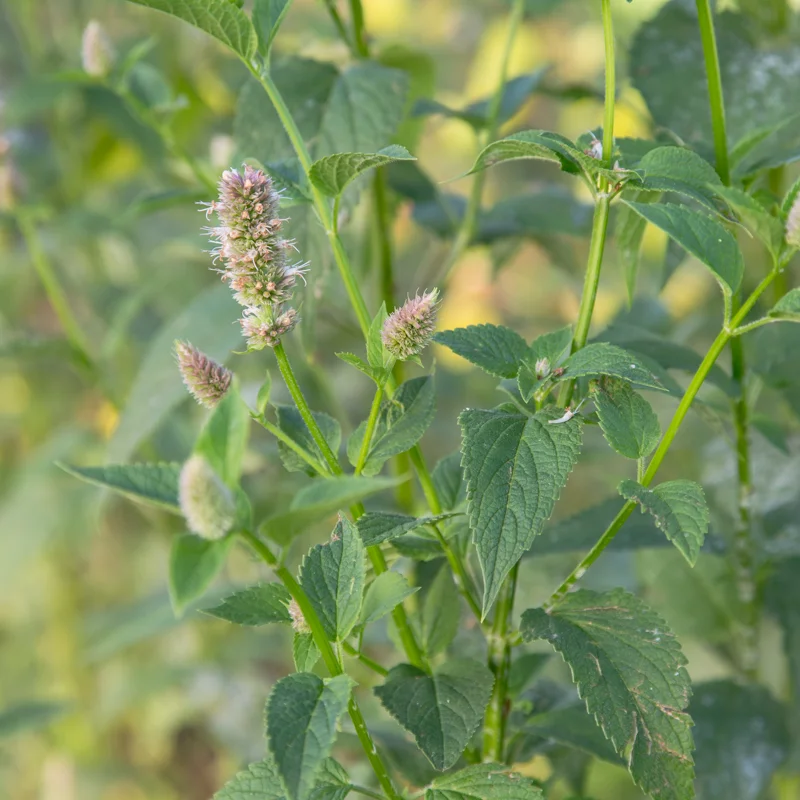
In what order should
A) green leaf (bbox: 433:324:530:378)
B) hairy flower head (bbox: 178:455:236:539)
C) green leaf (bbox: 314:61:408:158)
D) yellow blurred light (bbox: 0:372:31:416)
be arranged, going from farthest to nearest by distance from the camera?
yellow blurred light (bbox: 0:372:31:416), green leaf (bbox: 314:61:408:158), green leaf (bbox: 433:324:530:378), hairy flower head (bbox: 178:455:236:539)

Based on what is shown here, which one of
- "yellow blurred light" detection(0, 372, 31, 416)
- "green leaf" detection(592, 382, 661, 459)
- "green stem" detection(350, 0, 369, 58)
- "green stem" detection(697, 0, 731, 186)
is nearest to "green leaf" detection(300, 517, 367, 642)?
"green leaf" detection(592, 382, 661, 459)

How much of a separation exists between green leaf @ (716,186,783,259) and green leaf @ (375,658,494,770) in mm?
198

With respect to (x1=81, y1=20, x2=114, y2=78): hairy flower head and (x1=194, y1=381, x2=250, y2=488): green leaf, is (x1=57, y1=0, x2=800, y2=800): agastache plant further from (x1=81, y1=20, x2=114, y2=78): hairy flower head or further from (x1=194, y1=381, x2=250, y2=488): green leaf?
(x1=81, y1=20, x2=114, y2=78): hairy flower head

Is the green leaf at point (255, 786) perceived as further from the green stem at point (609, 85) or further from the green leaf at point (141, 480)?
the green stem at point (609, 85)

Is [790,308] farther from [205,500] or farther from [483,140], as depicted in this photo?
[483,140]

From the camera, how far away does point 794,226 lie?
1.07ft

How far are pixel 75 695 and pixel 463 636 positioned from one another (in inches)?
25.6

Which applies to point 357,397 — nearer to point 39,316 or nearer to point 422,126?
point 422,126

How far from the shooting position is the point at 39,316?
1638 millimetres

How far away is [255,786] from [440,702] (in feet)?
0.24

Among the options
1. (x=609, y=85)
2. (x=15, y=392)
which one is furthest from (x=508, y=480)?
(x=15, y=392)

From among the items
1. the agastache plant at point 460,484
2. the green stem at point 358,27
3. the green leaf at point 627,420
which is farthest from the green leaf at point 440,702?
the green stem at point 358,27

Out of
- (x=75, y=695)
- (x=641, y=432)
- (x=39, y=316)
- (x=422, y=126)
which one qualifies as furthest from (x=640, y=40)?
(x=39, y=316)

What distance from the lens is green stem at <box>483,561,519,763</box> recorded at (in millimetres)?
397
